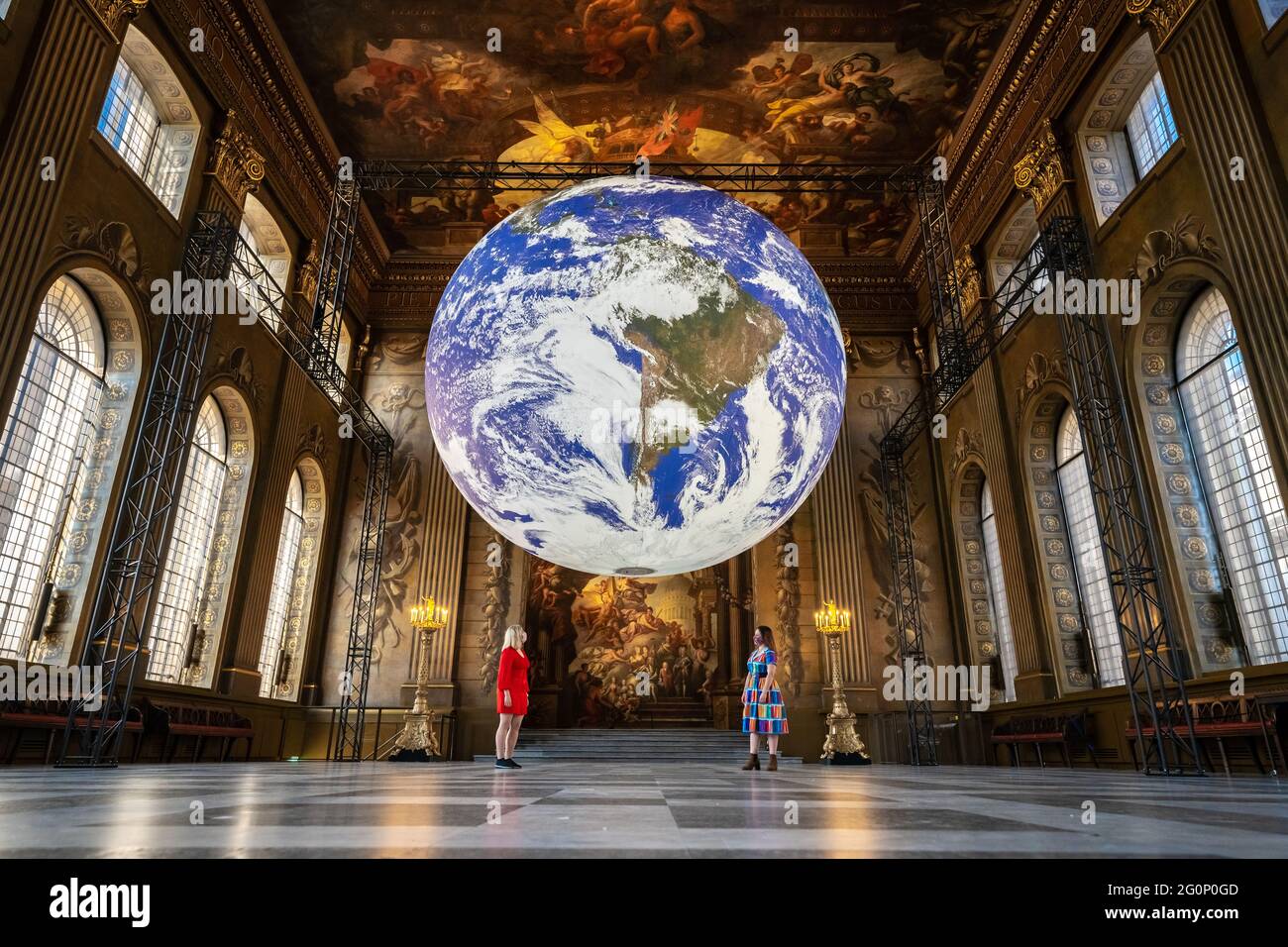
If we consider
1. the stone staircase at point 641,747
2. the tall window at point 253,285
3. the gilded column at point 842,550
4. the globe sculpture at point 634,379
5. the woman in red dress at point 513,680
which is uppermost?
the tall window at point 253,285

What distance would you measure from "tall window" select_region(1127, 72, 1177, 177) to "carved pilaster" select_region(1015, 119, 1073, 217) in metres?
0.97

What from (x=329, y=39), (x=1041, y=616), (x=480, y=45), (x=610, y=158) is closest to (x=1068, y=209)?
(x=1041, y=616)

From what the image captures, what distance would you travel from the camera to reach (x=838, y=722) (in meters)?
14.1

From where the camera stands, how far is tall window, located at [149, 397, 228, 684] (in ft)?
39.7

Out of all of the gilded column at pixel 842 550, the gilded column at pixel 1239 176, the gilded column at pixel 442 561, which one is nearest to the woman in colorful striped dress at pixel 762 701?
the gilded column at pixel 1239 176

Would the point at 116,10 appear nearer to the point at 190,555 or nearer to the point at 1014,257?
the point at 190,555

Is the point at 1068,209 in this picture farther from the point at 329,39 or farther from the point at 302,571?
the point at 302,571

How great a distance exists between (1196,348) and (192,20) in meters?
15.7

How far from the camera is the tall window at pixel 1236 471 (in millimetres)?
8812

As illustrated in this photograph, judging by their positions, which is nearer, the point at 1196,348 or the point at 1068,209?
the point at 1196,348

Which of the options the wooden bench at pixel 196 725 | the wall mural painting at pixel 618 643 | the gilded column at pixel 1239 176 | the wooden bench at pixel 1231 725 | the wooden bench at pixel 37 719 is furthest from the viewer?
the wall mural painting at pixel 618 643

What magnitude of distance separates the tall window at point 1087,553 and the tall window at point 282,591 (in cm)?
1500

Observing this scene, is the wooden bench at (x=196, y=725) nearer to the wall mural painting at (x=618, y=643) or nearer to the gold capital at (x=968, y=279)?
the wall mural painting at (x=618, y=643)

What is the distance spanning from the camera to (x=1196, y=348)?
10062mm
